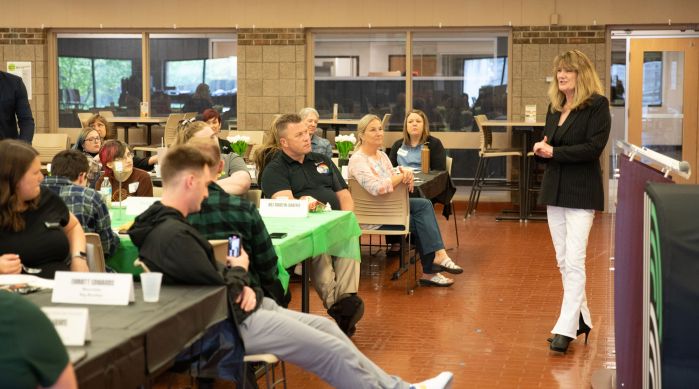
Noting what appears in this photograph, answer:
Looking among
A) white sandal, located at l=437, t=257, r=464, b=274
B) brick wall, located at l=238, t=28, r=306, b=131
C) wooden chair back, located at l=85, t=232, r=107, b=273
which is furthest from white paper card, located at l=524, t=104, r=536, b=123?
wooden chair back, located at l=85, t=232, r=107, b=273

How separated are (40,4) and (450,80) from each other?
5750mm

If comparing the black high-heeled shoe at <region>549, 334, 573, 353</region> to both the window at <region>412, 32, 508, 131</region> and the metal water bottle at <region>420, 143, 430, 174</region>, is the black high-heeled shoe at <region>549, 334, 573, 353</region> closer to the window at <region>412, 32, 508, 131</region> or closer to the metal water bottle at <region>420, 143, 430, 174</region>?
the metal water bottle at <region>420, 143, 430, 174</region>

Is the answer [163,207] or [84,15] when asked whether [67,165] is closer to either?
[163,207]

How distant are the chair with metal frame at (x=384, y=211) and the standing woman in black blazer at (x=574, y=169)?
203 cm

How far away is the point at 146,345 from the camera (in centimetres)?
266

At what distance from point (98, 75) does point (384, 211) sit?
8.27 meters

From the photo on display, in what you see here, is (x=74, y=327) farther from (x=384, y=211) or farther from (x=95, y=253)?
(x=384, y=211)

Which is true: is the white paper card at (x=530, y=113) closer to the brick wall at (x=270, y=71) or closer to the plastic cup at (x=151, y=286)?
the brick wall at (x=270, y=71)

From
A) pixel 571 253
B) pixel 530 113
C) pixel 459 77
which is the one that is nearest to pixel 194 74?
pixel 459 77

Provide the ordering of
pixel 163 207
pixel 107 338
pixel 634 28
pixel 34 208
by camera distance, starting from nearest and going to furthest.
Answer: pixel 107 338
pixel 163 207
pixel 34 208
pixel 634 28

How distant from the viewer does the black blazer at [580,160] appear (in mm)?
5254

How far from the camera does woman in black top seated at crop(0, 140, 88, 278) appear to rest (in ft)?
12.1

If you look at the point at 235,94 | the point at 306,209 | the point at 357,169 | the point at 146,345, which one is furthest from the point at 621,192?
the point at 235,94

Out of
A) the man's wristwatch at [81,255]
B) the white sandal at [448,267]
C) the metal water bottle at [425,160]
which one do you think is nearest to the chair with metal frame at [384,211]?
the white sandal at [448,267]
